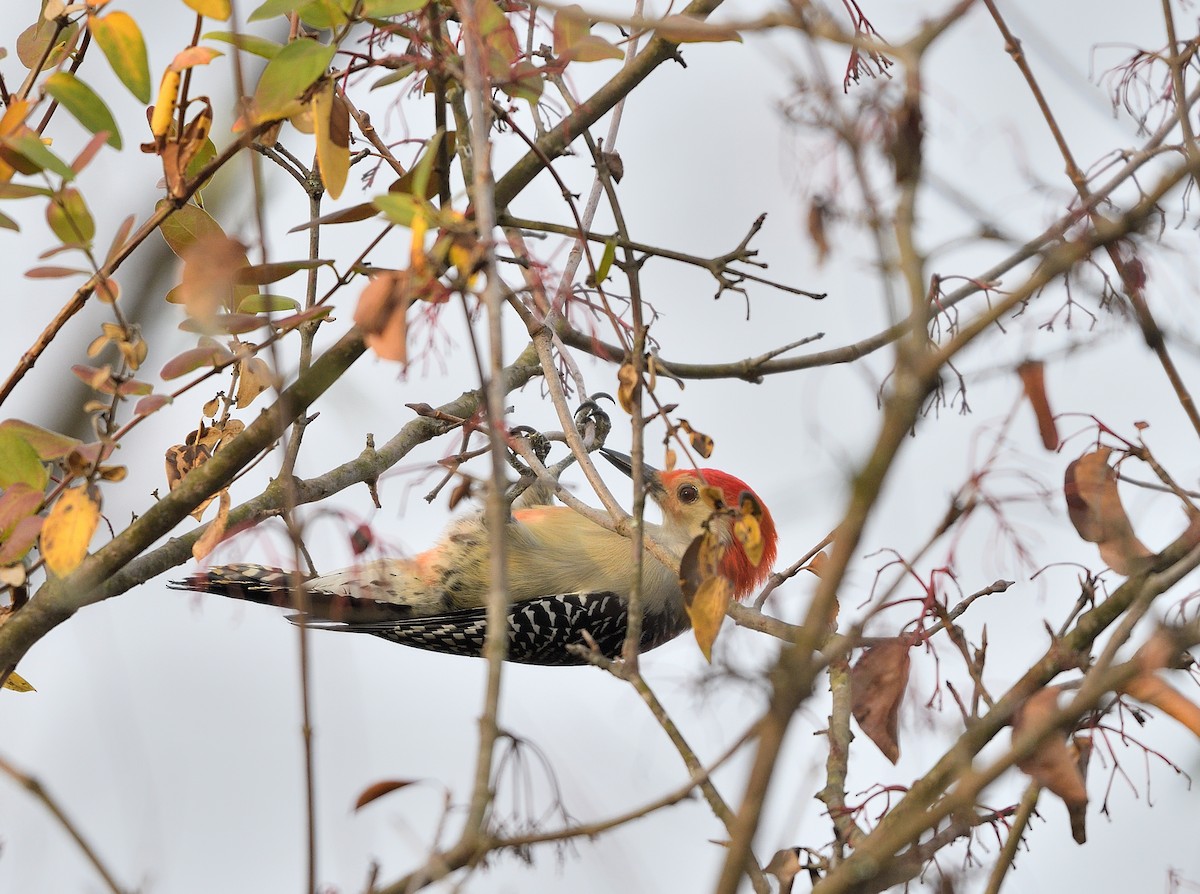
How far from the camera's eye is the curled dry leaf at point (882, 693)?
221 centimetres

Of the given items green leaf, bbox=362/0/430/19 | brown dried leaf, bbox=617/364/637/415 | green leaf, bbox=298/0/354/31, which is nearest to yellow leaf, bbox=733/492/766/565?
brown dried leaf, bbox=617/364/637/415

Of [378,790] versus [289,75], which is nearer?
[378,790]

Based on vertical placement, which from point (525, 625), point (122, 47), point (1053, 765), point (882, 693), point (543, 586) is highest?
point (543, 586)

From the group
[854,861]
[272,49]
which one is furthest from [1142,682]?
[272,49]

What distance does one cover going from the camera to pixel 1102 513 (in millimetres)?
2270

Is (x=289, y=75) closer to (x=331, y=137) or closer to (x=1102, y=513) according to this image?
(x=331, y=137)

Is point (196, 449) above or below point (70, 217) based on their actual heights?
above

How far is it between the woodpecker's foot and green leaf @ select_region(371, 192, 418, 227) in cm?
399

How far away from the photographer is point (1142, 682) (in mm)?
1738

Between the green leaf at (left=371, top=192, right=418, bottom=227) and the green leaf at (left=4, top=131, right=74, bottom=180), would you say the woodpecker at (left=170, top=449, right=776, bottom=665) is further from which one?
the green leaf at (left=371, top=192, right=418, bottom=227)

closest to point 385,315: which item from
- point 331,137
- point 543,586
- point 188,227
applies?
point 331,137

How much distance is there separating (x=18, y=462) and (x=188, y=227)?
2.37ft

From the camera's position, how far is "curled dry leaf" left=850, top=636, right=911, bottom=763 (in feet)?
7.25

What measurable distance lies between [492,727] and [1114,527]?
130 centimetres
